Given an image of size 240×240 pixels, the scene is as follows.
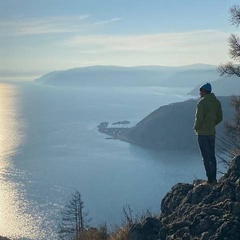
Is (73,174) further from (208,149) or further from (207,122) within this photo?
(207,122)

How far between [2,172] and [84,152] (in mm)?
18410

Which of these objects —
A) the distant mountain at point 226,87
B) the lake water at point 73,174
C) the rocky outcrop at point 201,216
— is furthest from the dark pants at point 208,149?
the distant mountain at point 226,87

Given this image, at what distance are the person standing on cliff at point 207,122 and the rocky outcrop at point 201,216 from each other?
27.7 inches

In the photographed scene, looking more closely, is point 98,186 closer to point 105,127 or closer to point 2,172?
point 2,172

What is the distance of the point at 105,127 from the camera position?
104m

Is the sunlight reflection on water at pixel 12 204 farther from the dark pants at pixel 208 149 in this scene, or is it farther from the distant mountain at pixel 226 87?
the distant mountain at pixel 226 87

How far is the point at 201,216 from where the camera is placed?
523cm

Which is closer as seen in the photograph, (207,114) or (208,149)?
(207,114)

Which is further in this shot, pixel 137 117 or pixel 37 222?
pixel 137 117

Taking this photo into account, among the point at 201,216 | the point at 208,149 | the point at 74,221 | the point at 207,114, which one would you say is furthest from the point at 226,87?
the point at 201,216

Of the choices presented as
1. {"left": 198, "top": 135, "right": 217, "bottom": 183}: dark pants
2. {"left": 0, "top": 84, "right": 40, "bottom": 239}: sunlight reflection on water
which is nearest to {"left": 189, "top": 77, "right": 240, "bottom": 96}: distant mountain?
{"left": 0, "top": 84, "right": 40, "bottom": 239}: sunlight reflection on water

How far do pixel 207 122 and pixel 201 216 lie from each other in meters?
2.32

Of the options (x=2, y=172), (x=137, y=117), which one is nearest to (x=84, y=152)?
(x=2, y=172)

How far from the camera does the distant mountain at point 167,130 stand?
3531 inches
